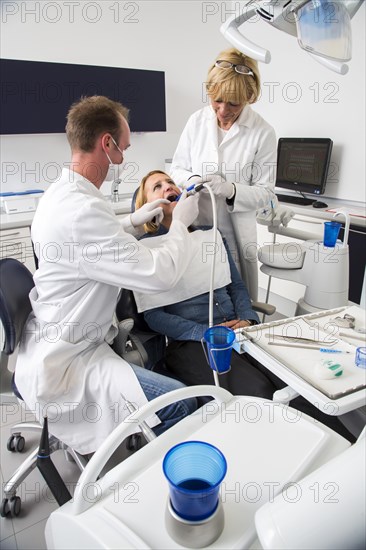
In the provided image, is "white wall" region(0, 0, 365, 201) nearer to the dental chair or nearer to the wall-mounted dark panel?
the wall-mounted dark panel

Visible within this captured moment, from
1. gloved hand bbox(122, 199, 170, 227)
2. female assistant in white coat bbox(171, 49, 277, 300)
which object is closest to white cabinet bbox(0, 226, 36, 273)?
female assistant in white coat bbox(171, 49, 277, 300)

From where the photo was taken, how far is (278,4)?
1.03m

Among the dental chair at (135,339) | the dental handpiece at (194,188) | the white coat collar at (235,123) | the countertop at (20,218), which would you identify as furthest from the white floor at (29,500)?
the white coat collar at (235,123)

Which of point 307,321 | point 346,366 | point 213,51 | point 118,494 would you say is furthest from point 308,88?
point 118,494

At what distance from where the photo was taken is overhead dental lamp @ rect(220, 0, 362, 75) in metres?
0.99

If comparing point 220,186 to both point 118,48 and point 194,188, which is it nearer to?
point 194,188

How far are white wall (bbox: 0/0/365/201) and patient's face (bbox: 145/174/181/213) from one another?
195 centimetres

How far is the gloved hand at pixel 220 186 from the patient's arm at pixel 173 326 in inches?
22.9

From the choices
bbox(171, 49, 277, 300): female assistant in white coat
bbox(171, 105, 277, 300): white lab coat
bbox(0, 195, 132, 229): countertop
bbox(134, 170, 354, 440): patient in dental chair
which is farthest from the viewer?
bbox(0, 195, 132, 229): countertop

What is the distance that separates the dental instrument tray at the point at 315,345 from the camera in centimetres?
94

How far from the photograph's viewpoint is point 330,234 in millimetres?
1629

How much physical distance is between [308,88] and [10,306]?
123 inches

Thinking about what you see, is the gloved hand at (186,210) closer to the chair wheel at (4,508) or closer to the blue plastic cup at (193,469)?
the blue plastic cup at (193,469)

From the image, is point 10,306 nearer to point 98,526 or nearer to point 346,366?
point 98,526
